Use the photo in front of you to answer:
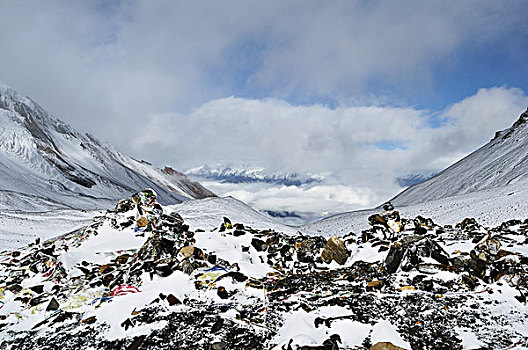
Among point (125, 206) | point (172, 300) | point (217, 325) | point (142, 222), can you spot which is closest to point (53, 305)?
point (172, 300)

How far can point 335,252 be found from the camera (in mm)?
8703

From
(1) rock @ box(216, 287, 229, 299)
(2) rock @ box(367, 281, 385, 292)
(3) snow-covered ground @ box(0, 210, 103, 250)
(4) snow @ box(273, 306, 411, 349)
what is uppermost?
(3) snow-covered ground @ box(0, 210, 103, 250)

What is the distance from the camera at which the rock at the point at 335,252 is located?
338 inches

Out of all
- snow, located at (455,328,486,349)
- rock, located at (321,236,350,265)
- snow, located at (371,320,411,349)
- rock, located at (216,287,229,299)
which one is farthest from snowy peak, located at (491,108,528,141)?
rock, located at (216,287,229,299)

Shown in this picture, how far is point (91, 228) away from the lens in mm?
11258

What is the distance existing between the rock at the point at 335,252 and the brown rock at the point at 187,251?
3551 mm

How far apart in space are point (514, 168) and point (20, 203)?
174ft

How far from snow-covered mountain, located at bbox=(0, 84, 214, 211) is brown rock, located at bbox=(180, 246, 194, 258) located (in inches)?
1228

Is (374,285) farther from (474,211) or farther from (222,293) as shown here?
(474,211)

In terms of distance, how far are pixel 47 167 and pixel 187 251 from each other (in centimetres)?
6408

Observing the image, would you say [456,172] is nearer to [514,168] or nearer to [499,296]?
[514,168]

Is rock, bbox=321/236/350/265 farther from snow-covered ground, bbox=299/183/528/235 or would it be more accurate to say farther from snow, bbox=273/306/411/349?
snow-covered ground, bbox=299/183/528/235

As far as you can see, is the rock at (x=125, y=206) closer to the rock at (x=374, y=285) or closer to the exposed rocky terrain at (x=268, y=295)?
the exposed rocky terrain at (x=268, y=295)

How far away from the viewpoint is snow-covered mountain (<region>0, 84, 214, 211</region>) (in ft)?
143
